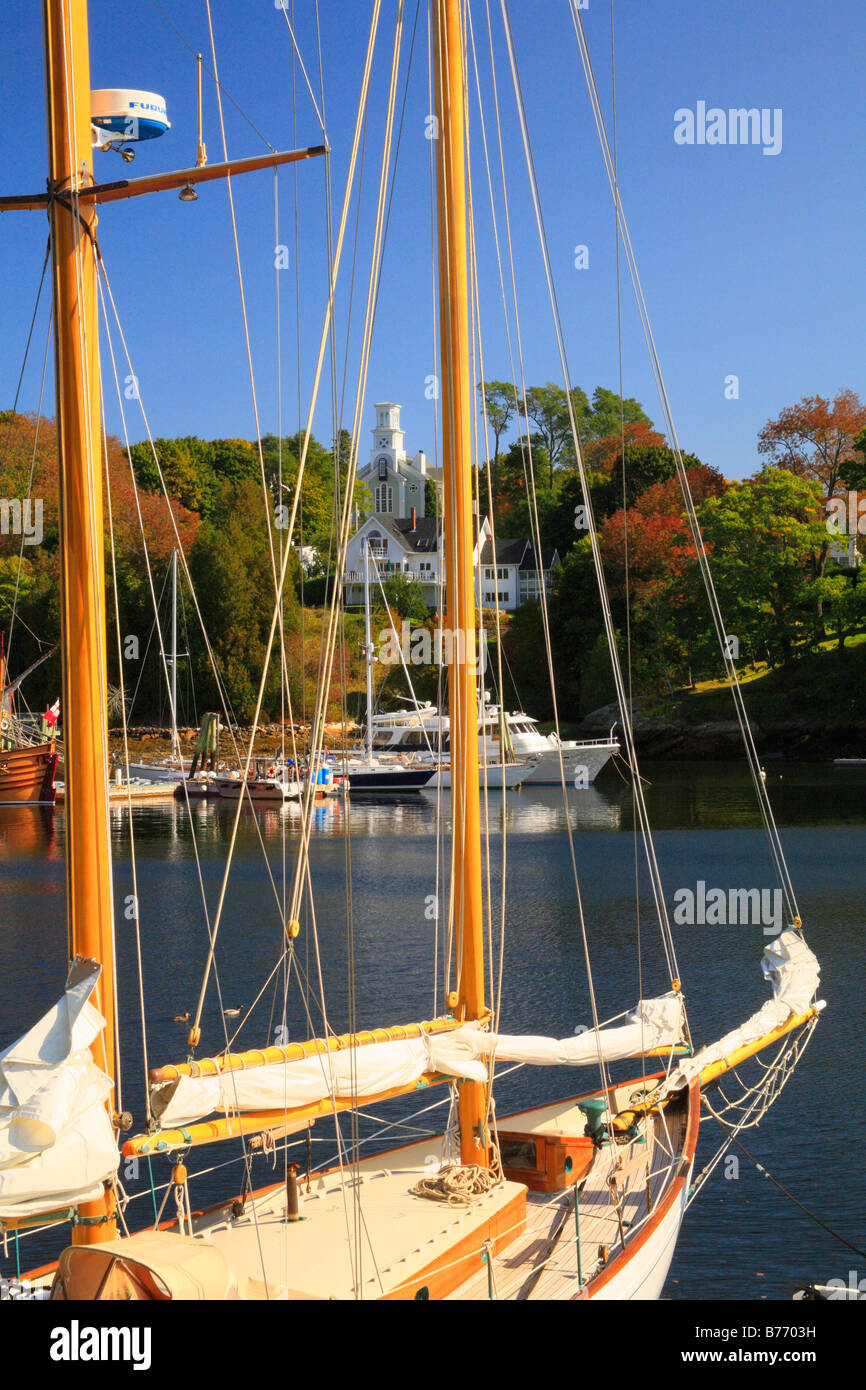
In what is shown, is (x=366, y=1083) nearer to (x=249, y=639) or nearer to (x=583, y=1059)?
(x=583, y=1059)

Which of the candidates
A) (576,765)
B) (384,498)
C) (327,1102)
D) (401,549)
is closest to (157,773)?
(576,765)

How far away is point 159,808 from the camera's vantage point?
62.5 meters

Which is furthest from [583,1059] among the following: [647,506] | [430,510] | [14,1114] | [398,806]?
[430,510]

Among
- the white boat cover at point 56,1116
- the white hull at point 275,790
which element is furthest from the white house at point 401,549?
the white boat cover at point 56,1116

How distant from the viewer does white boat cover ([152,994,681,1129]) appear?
8.51 meters

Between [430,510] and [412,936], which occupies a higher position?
[430,510]

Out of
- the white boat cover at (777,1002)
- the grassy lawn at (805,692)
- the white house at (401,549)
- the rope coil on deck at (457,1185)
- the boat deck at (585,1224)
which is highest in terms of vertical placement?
the white house at (401,549)

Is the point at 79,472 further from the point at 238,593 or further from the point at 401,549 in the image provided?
the point at 401,549

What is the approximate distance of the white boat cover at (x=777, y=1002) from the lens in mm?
12820

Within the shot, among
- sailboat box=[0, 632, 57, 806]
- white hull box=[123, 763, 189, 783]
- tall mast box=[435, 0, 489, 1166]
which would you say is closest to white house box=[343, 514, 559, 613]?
white hull box=[123, 763, 189, 783]

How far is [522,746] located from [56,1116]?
199ft

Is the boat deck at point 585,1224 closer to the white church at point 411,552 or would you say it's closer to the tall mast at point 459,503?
the tall mast at point 459,503

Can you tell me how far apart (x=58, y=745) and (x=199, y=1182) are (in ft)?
182

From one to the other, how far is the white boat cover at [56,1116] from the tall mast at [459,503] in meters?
3.95
